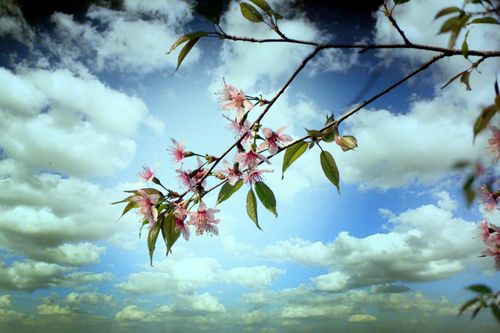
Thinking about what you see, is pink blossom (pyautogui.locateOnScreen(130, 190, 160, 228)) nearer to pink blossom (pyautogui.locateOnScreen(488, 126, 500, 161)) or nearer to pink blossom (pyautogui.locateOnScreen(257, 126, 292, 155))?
pink blossom (pyautogui.locateOnScreen(257, 126, 292, 155))

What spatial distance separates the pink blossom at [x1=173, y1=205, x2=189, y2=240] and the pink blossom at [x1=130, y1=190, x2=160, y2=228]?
10 cm

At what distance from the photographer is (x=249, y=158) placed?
1846 millimetres

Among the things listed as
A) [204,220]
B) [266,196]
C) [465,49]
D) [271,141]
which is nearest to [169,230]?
[204,220]

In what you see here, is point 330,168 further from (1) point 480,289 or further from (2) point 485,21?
(1) point 480,289

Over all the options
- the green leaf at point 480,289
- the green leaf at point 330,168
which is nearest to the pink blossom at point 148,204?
the green leaf at point 330,168

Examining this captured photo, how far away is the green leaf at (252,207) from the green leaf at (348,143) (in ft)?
1.70

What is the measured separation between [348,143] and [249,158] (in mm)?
505

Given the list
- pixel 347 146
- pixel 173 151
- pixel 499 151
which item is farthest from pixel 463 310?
pixel 173 151

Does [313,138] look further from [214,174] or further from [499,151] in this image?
[499,151]

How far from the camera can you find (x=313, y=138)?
73.4 inches

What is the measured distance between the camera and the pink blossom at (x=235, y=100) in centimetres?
210

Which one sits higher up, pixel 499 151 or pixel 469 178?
pixel 499 151

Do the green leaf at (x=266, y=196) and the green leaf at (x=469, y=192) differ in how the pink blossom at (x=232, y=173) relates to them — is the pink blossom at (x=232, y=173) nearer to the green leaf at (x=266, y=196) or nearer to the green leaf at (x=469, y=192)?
the green leaf at (x=266, y=196)

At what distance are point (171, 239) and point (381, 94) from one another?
3.73ft
